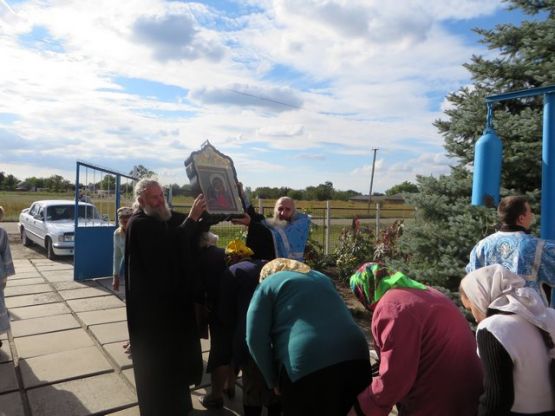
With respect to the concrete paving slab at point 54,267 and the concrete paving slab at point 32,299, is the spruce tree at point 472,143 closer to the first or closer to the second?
the concrete paving slab at point 32,299

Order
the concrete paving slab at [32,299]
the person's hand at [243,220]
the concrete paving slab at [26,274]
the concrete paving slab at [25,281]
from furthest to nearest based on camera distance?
the concrete paving slab at [26,274] → the concrete paving slab at [25,281] → the concrete paving slab at [32,299] → the person's hand at [243,220]

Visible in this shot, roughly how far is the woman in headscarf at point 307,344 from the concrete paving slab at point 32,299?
20.7 feet

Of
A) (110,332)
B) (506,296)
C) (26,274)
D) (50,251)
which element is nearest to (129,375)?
(110,332)

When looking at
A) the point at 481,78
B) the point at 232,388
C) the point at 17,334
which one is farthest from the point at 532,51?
the point at 17,334

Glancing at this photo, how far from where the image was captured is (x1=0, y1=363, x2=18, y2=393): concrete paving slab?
14.3 feet

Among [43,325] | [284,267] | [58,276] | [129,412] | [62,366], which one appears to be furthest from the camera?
[58,276]

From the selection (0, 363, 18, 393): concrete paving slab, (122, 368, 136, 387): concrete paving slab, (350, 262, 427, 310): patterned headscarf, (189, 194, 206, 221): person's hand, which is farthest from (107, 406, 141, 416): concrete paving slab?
(350, 262, 427, 310): patterned headscarf

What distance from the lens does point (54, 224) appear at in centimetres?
1268

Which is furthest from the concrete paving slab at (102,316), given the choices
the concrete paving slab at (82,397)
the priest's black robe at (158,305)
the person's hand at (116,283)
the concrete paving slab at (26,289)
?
the priest's black robe at (158,305)

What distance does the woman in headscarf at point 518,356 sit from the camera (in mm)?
1953

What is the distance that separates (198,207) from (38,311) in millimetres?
4943

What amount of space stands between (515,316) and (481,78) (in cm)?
465

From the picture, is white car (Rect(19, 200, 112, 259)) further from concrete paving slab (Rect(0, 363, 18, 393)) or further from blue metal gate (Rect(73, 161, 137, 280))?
concrete paving slab (Rect(0, 363, 18, 393))

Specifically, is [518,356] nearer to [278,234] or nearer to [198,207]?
[198,207]
